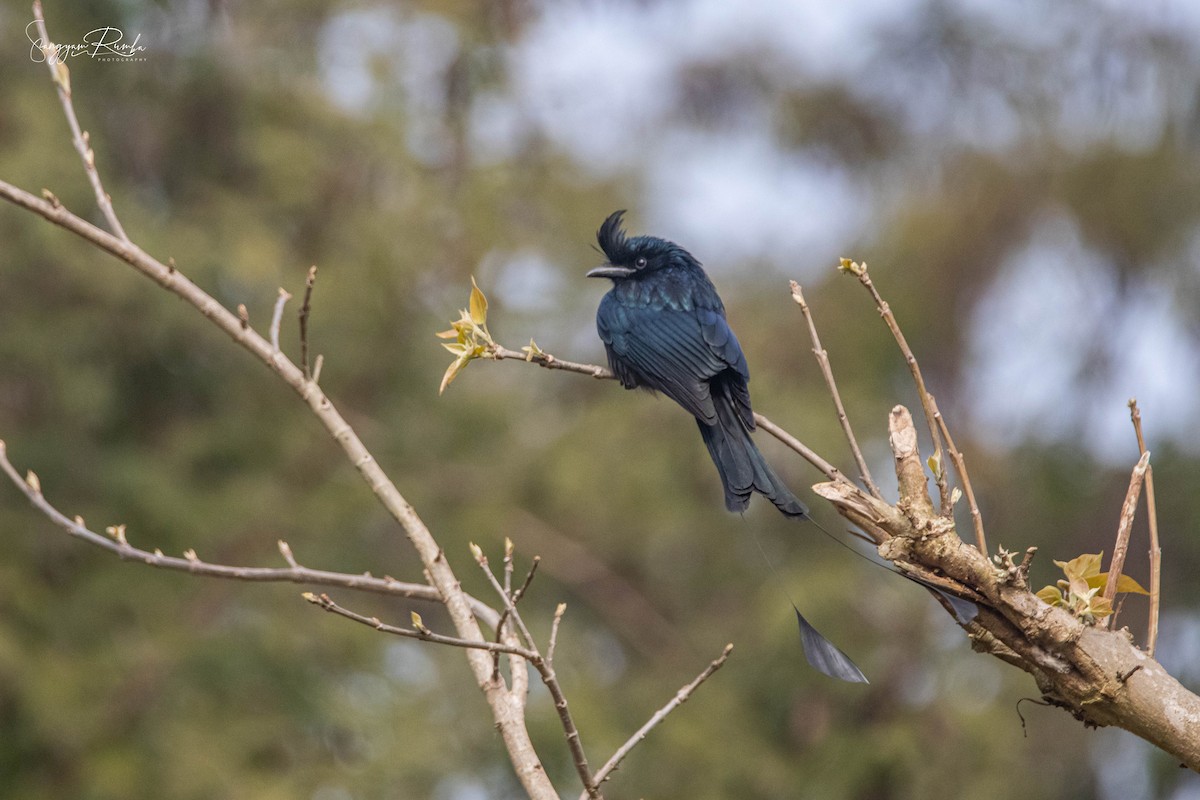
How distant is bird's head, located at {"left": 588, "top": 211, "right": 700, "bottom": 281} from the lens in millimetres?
4332

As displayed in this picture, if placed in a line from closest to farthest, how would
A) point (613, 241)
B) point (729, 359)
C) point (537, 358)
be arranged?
point (537, 358)
point (729, 359)
point (613, 241)

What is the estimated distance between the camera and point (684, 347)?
12.1 ft

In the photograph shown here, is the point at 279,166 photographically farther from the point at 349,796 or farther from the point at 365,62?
the point at 349,796

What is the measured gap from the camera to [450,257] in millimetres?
8773

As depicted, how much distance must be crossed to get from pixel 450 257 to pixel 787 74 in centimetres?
465

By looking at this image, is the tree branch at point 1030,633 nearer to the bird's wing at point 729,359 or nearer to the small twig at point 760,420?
the small twig at point 760,420

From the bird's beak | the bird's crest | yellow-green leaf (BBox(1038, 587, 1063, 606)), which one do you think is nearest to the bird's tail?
yellow-green leaf (BBox(1038, 587, 1063, 606))

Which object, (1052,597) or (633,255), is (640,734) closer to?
(1052,597)

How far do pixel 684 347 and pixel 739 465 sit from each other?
2.85 ft

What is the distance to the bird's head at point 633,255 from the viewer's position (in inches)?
171

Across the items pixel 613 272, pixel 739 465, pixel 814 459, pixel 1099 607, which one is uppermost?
pixel 613 272

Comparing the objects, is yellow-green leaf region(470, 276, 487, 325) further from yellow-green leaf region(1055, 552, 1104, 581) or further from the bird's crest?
the bird's crest
